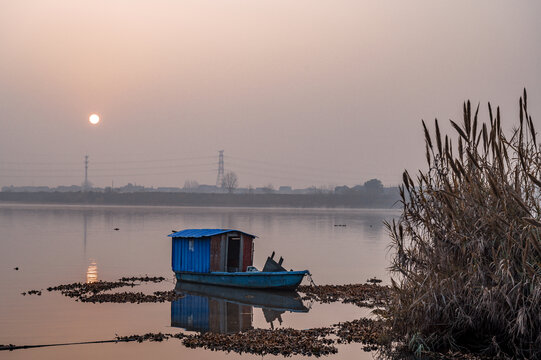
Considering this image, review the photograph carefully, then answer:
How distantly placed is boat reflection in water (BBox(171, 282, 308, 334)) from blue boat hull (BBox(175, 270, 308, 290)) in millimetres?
317

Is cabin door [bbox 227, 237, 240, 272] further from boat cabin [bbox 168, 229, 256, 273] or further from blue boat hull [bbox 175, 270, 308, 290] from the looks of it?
blue boat hull [bbox 175, 270, 308, 290]

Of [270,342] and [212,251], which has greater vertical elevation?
[212,251]

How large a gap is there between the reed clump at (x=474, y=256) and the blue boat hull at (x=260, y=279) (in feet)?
41.8

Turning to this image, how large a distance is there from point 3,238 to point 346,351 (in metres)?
65.8

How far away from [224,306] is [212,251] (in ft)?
18.5

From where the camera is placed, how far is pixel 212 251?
33438 millimetres

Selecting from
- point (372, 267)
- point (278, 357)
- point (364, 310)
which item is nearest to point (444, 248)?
point (278, 357)

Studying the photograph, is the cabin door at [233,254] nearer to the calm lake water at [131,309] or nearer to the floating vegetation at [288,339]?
the calm lake water at [131,309]

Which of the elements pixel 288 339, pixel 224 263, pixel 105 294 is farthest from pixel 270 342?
pixel 224 263

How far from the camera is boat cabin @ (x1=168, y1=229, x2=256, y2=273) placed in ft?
110

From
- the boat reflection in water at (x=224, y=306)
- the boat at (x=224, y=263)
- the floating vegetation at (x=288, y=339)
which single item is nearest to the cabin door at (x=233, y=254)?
the boat at (x=224, y=263)

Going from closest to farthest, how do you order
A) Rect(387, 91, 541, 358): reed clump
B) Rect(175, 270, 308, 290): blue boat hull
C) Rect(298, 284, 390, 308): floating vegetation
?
1. Rect(387, 91, 541, 358): reed clump
2. Rect(298, 284, 390, 308): floating vegetation
3. Rect(175, 270, 308, 290): blue boat hull

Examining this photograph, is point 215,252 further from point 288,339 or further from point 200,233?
point 288,339

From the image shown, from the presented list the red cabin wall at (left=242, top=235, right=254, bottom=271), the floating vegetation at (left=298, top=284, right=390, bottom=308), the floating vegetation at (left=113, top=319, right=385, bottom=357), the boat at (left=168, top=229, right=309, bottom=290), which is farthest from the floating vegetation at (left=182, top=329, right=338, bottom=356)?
the red cabin wall at (left=242, top=235, right=254, bottom=271)
